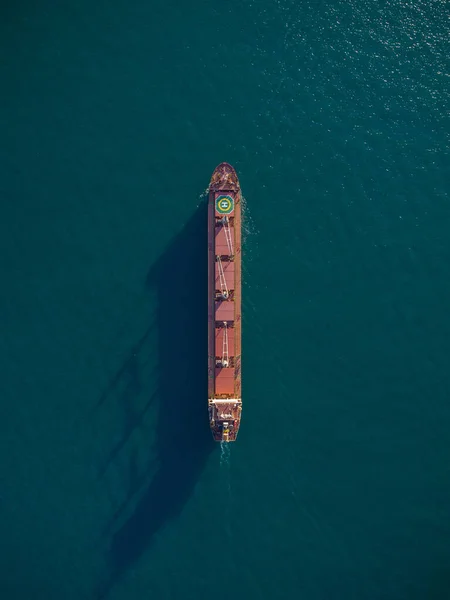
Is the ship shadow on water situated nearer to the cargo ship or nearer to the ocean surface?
the ocean surface

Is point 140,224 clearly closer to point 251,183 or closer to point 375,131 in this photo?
point 251,183

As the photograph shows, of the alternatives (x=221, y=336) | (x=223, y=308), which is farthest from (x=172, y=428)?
(x=223, y=308)

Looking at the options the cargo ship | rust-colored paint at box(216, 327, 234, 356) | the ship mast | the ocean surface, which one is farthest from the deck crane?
rust-colored paint at box(216, 327, 234, 356)

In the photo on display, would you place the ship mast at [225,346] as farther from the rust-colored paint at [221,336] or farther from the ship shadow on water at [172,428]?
the ship shadow on water at [172,428]

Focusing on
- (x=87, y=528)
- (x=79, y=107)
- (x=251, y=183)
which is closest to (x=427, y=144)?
(x=251, y=183)

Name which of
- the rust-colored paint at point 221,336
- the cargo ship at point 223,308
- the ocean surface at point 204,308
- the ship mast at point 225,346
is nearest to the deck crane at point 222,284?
the cargo ship at point 223,308

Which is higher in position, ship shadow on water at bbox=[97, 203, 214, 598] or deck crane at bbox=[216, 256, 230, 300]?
deck crane at bbox=[216, 256, 230, 300]
